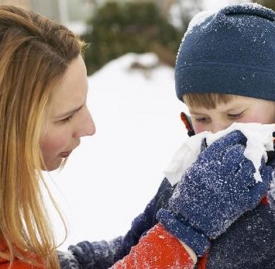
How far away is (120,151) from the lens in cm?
666

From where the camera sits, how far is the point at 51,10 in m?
5.91

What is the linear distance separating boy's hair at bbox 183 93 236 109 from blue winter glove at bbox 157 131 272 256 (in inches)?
8.9

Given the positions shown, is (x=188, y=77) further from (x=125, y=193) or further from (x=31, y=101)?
(x=125, y=193)

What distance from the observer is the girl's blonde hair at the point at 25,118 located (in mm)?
1887

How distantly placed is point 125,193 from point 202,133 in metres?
3.23

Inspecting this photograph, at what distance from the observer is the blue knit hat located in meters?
2.01

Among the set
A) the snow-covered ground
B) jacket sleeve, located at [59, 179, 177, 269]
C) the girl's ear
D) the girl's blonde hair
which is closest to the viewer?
the girl's blonde hair

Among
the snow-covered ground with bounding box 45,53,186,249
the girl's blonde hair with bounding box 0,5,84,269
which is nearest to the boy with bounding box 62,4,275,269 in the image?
the girl's blonde hair with bounding box 0,5,84,269

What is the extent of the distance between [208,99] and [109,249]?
771 mm

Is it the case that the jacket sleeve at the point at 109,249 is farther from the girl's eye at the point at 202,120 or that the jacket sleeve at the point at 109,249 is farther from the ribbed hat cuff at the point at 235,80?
the ribbed hat cuff at the point at 235,80

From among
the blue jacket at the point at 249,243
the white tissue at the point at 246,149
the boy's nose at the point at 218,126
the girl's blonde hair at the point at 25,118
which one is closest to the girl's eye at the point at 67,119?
the girl's blonde hair at the point at 25,118

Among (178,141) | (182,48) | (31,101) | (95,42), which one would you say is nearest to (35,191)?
(31,101)

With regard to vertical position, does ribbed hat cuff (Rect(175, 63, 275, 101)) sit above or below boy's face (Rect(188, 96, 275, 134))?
above

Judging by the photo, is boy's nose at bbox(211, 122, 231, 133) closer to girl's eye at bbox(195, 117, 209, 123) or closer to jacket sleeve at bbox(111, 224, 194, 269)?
girl's eye at bbox(195, 117, 209, 123)
